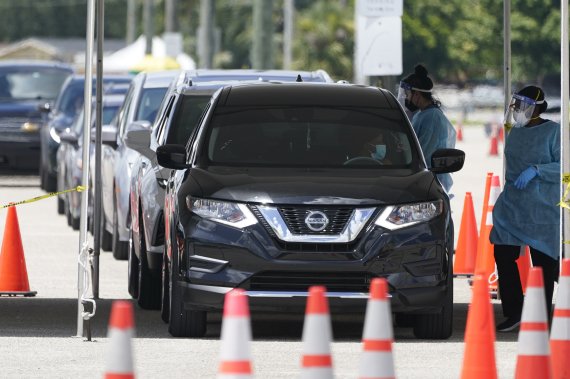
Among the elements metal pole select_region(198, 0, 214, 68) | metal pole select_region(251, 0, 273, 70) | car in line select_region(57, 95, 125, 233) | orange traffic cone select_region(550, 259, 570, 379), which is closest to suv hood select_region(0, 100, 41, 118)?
car in line select_region(57, 95, 125, 233)

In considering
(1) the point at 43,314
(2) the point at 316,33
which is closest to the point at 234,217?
(1) the point at 43,314

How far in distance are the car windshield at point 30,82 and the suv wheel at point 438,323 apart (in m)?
19.4

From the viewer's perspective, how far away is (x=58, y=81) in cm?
3147

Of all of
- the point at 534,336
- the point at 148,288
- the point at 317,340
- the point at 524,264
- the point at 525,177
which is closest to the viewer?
the point at 317,340

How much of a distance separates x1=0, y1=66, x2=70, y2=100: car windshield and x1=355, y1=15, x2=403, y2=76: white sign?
13.2 metres

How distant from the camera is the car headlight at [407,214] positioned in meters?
11.4

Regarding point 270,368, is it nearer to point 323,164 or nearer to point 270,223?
point 270,223

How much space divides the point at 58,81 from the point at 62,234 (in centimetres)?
1070

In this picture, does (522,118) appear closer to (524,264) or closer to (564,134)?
(564,134)

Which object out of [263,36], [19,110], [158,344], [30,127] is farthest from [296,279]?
[263,36]

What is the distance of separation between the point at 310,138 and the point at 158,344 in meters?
1.75

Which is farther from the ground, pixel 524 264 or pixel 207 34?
pixel 207 34

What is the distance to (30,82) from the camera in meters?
31.3

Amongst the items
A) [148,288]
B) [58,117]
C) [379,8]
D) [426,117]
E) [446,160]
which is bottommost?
[148,288]
